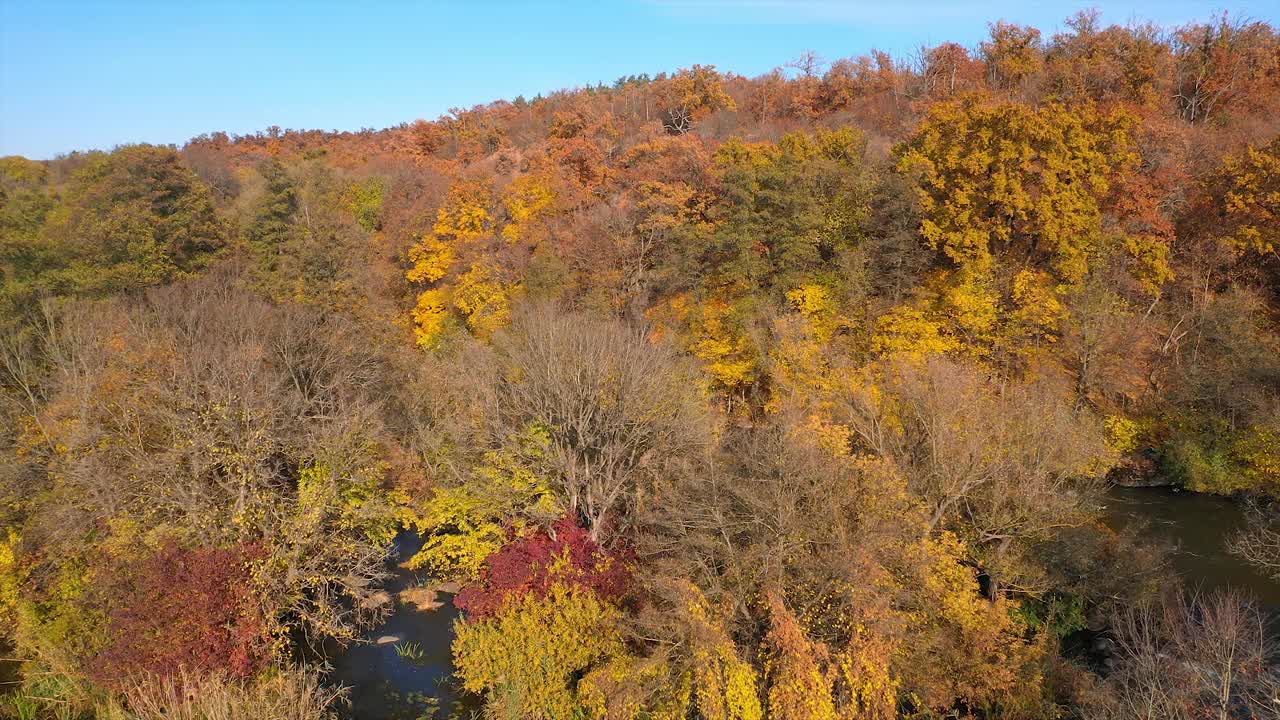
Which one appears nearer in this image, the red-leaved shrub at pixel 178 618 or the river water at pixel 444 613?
the red-leaved shrub at pixel 178 618

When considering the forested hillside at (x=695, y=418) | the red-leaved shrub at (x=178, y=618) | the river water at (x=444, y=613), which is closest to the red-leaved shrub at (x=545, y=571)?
the forested hillside at (x=695, y=418)

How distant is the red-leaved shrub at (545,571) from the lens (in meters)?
17.2

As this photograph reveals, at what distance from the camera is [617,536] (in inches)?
775

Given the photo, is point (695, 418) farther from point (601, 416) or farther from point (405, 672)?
point (405, 672)

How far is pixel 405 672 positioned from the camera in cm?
1922

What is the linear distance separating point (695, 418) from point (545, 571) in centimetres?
691

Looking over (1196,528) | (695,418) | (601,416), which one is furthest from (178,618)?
(1196,528)

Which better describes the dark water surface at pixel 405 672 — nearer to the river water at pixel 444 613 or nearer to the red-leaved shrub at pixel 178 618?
the river water at pixel 444 613

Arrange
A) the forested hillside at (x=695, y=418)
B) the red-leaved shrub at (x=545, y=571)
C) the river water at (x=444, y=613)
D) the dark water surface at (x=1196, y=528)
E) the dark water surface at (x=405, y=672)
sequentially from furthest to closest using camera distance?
the dark water surface at (x=1196, y=528) < the river water at (x=444, y=613) < the dark water surface at (x=405, y=672) < the red-leaved shrub at (x=545, y=571) < the forested hillside at (x=695, y=418)

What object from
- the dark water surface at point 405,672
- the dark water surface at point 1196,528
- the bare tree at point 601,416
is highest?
the bare tree at point 601,416

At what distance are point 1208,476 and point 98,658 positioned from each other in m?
36.2

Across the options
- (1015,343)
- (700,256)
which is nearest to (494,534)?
(700,256)

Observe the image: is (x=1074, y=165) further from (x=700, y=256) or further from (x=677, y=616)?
(x=677, y=616)

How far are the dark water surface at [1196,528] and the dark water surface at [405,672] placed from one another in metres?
21.1
